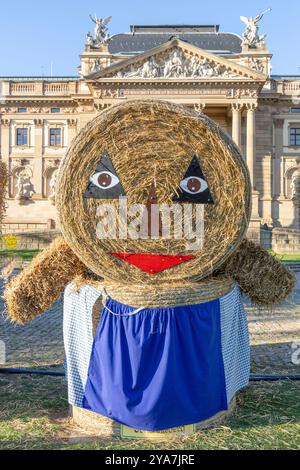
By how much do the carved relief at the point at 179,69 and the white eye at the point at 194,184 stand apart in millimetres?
38236

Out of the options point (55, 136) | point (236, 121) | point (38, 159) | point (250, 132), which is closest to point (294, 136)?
point (250, 132)

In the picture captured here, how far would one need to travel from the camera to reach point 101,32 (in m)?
45.7

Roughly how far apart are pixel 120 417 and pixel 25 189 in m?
43.0

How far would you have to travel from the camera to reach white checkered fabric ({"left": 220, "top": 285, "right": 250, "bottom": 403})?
461cm

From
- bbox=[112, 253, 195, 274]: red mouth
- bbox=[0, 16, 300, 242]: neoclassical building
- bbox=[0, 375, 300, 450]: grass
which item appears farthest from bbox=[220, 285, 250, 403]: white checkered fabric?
bbox=[0, 16, 300, 242]: neoclassical building

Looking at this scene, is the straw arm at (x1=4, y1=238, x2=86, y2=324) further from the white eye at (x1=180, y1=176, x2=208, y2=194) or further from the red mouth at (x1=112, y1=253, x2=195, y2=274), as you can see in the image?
the white eye at (x1=180, y1=176, x2=208, y2=194)

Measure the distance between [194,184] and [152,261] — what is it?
75 cm

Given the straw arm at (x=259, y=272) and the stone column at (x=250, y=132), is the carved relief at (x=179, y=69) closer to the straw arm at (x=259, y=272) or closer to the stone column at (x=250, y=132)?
the stone column at (x=250, y=132)

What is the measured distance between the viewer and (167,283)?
14.4 ft

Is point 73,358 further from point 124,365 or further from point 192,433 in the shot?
point 192,433

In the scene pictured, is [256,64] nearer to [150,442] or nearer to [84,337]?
[84,337]

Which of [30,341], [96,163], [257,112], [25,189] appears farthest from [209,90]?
[96,163]

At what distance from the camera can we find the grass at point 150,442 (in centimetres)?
419
